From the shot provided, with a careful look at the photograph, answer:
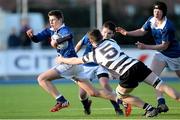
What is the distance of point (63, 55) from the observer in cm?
1772

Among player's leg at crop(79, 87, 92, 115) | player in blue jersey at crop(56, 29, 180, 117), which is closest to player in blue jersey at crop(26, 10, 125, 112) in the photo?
player's leg at crop(79, 87, 92, 115)

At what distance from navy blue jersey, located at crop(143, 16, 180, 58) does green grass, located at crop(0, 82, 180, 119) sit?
47.3 inches

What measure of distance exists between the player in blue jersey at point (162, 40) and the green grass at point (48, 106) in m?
0.93

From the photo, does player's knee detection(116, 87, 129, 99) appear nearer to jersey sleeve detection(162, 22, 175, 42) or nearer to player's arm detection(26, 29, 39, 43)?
jersey sleeve detection(162, 22, 175, 42)

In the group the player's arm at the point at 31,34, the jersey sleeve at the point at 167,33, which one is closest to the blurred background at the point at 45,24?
the jersey sleeve at the point at 167,33

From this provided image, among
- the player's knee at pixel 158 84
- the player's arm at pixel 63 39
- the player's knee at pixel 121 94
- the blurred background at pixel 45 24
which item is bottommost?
the blurred background at pixel 45 24

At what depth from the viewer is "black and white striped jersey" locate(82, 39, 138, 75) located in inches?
624

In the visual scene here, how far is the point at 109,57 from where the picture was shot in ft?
52.0

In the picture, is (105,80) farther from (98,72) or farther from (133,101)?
(133,101)

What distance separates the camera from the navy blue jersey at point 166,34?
17922 millimetres

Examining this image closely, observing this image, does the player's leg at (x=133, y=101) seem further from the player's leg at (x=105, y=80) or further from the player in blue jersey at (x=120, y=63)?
the player's leg at (x=105, y=80)

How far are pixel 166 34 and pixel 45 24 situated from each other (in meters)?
25.7

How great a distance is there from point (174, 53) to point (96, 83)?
12.5 metres

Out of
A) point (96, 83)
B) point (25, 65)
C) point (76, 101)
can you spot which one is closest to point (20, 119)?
point (76, 101)
